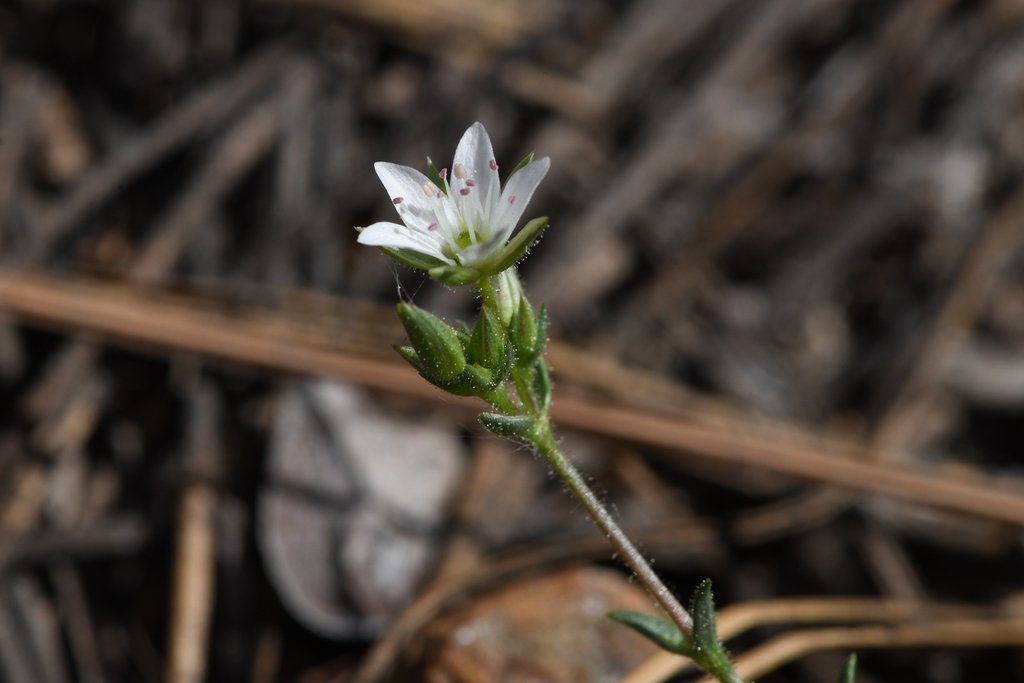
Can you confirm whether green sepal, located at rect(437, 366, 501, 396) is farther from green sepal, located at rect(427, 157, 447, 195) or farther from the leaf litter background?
the leaf litter background

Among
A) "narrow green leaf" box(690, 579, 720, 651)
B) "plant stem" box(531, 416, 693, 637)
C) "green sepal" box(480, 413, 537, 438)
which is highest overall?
"green sepal" box(480, 413, 537, 438)

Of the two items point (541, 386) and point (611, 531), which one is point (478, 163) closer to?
point (541, 386)

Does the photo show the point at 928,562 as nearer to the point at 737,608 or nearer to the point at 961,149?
the point at 737,608

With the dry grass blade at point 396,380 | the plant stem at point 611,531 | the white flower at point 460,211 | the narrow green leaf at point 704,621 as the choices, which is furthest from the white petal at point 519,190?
the dry grass blade at point 396,380

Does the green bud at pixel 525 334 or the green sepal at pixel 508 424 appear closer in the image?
the green sepal at pixel 508 424

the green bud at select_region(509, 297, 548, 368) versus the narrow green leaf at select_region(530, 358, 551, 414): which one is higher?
the green bud at select_region(509, 297, 548, 368)

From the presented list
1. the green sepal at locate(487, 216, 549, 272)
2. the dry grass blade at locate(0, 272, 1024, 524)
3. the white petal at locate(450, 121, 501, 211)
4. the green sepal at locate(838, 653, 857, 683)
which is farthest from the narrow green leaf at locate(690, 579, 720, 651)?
the dry grass blade at locate(0, 272, 1024, 524)

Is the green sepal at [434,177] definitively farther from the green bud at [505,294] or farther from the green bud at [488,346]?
the green bud at [488,346]
